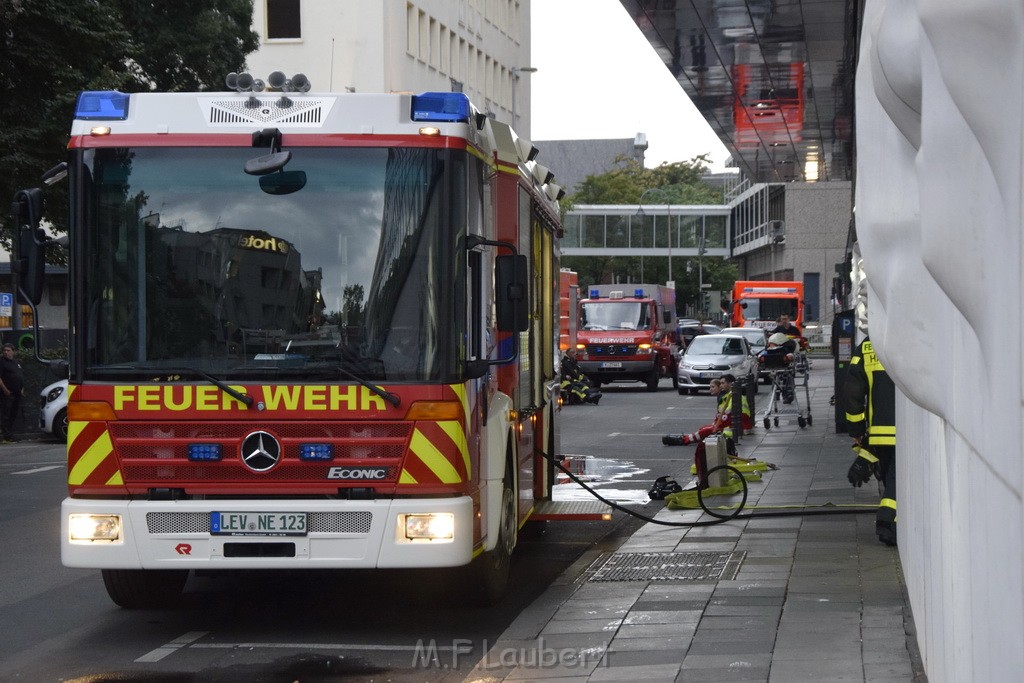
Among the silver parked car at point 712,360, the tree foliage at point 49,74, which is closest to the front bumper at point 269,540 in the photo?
the tree foliage at point 49,74

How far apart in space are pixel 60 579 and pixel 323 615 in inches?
100

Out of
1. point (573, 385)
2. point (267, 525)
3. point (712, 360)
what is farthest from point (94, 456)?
point (712, 360)

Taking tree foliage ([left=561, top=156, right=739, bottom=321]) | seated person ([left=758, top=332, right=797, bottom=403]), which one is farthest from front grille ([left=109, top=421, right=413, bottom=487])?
tree foliage ([left=561, top=156, right=739, bottom=321])

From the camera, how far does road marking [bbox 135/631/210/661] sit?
8.01 m

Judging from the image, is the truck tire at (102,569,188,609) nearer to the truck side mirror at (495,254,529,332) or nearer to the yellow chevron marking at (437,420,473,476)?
the yellow chevron marking at (437,420,473,476)

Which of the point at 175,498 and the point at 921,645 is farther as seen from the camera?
the point at 175,498

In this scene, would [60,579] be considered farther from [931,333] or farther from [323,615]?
[931,333]

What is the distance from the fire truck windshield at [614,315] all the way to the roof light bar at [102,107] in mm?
33067

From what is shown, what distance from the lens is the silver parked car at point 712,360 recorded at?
126 feet

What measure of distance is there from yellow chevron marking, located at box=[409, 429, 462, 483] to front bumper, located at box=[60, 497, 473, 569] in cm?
13

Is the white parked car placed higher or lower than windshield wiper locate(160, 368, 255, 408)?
lower

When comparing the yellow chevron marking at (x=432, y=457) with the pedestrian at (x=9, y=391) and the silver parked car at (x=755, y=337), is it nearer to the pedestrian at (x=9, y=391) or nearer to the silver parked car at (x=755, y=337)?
the pedestrian at (x=9, y=391)

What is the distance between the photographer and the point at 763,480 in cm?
1692

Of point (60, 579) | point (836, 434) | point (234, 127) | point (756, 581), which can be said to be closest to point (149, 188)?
point (234, 127)
